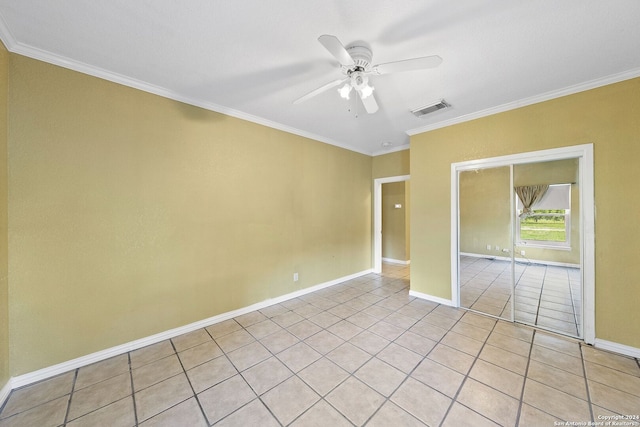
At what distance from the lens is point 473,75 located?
2.23 m

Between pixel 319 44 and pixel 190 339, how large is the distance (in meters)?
3.28

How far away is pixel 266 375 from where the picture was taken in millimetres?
1967

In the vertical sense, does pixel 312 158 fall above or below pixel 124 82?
below

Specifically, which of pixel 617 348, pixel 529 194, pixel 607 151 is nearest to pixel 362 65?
pixel 607 151

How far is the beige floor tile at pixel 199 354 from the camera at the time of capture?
2121 millimetres

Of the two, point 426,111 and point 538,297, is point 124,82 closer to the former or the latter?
point 426,111

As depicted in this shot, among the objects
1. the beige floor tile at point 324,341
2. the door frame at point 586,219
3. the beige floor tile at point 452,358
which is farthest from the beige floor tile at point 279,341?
the door frame at point 586,219

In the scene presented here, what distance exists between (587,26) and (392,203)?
15.0 ft

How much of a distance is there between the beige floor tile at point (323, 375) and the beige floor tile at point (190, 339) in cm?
128

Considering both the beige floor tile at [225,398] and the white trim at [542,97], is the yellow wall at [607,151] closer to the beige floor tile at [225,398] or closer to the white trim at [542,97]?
the white trim at [542,97]

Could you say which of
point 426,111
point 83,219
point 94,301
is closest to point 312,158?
point 426,111

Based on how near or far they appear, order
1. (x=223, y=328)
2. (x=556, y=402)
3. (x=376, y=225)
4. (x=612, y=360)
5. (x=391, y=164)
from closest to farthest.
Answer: (x=556, y=402)
(x=612, y=360)
(x=223, y=328)
(x=391, y=164)
(x=376, y=225)

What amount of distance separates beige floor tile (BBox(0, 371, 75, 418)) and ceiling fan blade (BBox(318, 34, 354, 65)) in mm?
3278

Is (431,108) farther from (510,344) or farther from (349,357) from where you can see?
(349,357)
